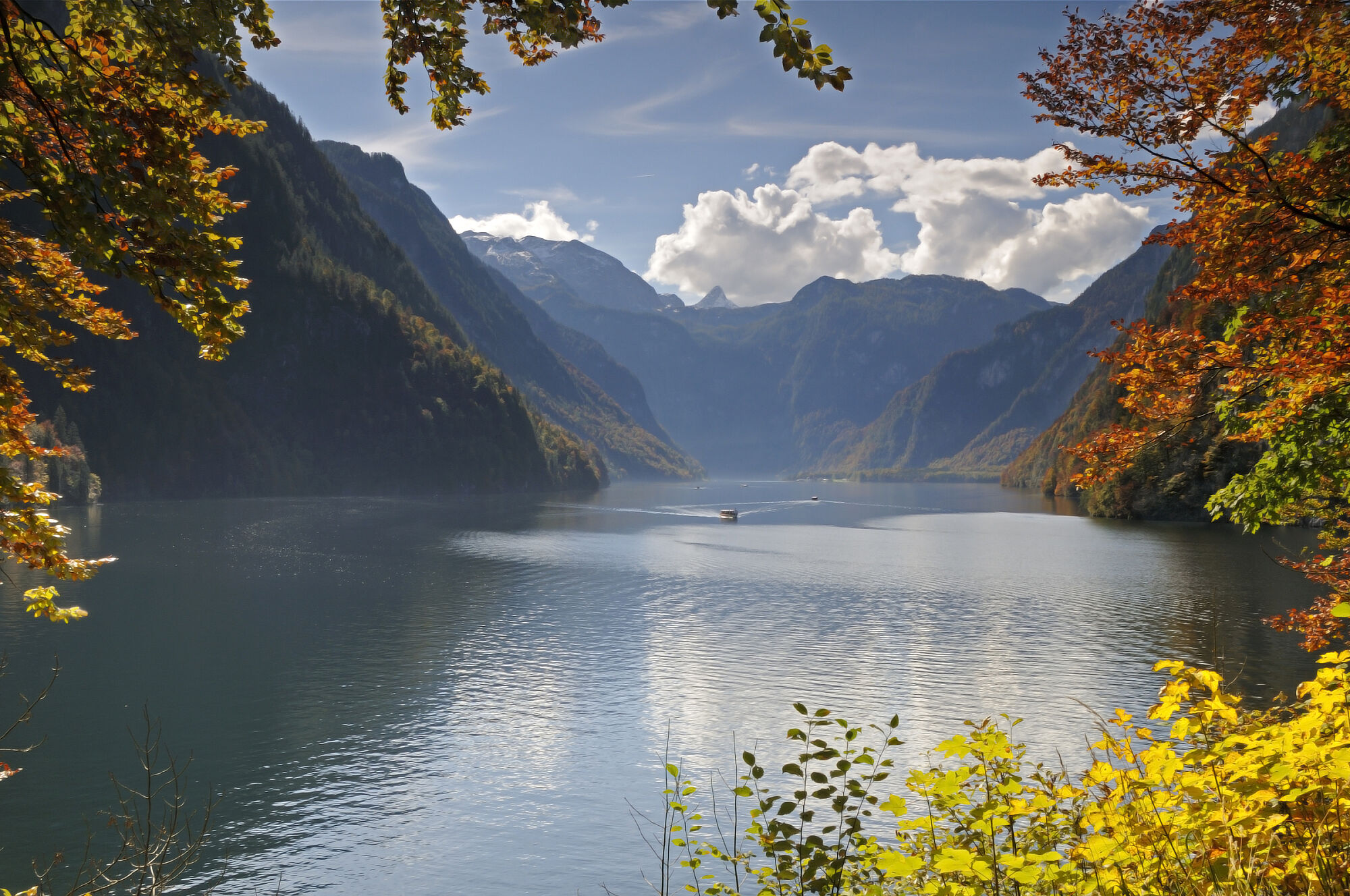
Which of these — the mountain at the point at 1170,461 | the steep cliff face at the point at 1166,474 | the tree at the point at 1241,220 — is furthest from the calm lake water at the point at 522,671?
the mountain at the point at 1170,461

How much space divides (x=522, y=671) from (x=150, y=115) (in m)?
33.4

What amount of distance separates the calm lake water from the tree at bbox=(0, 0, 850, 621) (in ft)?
27.8

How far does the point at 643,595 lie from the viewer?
196 feet

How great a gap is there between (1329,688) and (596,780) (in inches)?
823

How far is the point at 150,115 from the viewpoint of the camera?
756cm

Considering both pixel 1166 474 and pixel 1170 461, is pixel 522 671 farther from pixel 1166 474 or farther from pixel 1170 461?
pixel 1166 474

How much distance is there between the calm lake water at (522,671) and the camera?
2139 cm

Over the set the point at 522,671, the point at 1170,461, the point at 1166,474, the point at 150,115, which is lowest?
the point at 522,671

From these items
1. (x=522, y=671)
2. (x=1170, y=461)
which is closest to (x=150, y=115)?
(x=522, y=671)

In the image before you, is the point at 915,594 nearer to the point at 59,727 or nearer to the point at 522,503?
the point at 59,727

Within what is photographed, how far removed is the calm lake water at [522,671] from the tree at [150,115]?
847cm

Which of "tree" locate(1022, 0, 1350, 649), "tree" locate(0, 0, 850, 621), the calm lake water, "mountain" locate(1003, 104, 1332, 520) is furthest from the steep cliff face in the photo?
"tree" locate(0, 0, 850, 621)

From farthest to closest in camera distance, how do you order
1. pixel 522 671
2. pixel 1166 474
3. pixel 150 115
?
1. pixel 1166 474
2. pixel 522 671
3. pixel 150 115

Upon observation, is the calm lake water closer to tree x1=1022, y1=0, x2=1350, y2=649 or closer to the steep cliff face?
tree x1=1022, y1=0, x2=1350, y2=649
